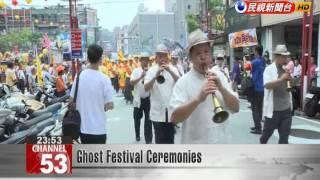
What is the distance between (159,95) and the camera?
13.3 ft

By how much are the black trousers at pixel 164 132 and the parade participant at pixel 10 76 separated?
43.9 inches

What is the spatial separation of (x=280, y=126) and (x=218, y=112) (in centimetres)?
137

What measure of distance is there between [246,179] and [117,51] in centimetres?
110

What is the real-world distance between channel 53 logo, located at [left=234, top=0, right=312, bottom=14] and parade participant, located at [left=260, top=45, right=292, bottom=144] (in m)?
0.40

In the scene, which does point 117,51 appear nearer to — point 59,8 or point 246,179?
point 59,8

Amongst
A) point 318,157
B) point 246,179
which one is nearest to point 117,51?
point 246,179

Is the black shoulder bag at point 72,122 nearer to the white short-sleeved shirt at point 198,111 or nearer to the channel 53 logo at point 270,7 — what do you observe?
the white short-sleeved shirt at point 198,111

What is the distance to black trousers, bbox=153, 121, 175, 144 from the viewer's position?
363 centimetres

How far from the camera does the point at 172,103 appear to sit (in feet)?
8.30

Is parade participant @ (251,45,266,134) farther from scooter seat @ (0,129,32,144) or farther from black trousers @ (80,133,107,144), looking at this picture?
scooter seat @ (0,129,32,144)

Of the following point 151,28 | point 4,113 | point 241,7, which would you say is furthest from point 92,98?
point 241,7

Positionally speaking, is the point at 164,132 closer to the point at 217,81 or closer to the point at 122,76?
the point at 122,76

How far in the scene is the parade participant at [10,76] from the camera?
308cm

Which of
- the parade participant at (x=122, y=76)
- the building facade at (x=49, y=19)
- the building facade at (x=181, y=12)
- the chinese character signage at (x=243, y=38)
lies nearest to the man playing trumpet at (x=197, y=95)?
the building facade at (x=181, y=12)
